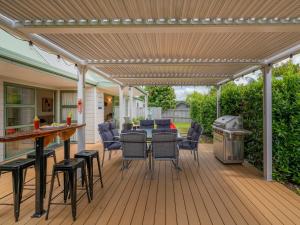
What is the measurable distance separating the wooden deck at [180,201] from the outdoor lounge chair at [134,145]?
1.60 ft

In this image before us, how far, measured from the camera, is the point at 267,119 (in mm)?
4652

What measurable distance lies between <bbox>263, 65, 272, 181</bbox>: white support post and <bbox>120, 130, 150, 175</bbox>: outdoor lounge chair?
240 cm

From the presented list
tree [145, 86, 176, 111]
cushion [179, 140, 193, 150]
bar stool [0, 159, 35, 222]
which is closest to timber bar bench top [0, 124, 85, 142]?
bar stool [0, 159, 35, 222]

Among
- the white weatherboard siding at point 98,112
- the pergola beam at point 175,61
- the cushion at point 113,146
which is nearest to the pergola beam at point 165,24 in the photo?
the pergola beam at point 175,61

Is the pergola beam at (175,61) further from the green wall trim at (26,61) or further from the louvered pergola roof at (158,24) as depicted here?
the green wall trim at (26,61)

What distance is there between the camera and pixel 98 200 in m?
3.79

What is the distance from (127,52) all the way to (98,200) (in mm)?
2525

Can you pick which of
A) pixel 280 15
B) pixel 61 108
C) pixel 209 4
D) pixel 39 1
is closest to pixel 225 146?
pixel 280 15

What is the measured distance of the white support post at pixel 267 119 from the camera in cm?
465

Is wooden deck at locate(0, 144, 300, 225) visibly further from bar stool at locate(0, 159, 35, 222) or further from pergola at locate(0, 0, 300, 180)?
pergola at locate(0, 0, 300, 180)

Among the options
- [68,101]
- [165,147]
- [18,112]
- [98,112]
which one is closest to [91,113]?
[98,112]

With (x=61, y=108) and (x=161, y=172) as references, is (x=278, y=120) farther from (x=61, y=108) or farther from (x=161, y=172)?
(x=61, y=108)

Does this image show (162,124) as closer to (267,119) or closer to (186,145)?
(186,145)

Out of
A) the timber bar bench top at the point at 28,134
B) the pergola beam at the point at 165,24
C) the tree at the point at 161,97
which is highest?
the tree at the point at 161,97
